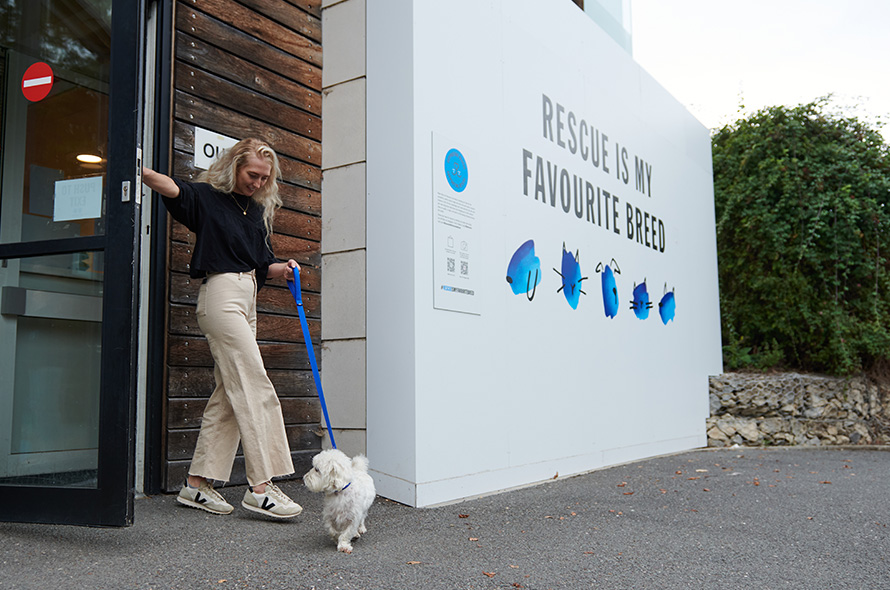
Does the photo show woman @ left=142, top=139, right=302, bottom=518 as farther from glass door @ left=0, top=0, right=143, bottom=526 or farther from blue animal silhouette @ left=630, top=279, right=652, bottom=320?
blue animal silhouette @ left=630, top=279, right=652, bottom=320

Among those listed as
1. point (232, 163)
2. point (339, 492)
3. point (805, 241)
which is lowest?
point (339, 492)

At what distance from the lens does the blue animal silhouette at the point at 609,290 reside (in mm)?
6306

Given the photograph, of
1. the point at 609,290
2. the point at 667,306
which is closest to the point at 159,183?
the point at 609,290

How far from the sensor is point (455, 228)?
4457mm

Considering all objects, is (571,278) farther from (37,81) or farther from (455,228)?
(37,81)

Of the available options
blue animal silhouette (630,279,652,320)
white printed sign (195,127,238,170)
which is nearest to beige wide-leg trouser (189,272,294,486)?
white printed sign (195,127,238,170)

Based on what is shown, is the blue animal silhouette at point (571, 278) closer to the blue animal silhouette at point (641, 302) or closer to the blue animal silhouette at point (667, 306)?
the blue animal silhouette at point (641, 302)

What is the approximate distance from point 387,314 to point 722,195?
7.60m

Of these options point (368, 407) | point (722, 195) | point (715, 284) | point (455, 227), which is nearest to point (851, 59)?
point (722, 195)

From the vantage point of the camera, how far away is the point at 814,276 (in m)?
9.58

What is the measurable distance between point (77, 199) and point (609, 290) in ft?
14.5

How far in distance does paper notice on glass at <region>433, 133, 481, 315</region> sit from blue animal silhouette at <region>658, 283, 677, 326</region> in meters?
3.46

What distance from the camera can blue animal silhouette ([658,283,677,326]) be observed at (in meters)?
7.47

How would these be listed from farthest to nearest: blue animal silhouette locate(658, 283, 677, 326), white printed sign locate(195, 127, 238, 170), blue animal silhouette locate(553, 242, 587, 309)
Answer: blue animal silhouette locate(658, 283, 677, 326), blue animal silhouette locate(553, 242, 587, 309), white printed sign locate(195, 127, 238, 170)
